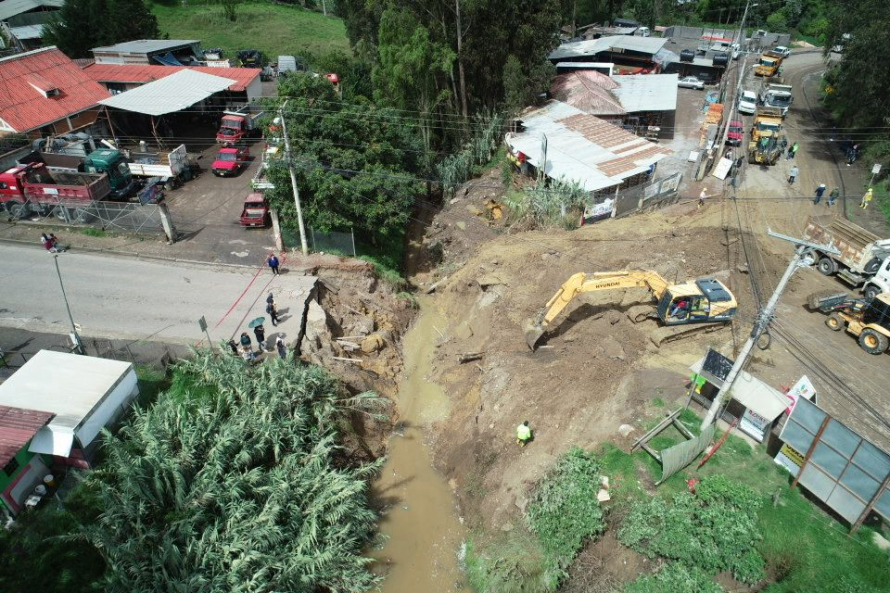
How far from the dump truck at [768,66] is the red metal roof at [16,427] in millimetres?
69146

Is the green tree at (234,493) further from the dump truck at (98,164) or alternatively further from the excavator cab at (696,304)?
the dump truck at (98,164)

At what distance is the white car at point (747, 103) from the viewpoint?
48513 mm

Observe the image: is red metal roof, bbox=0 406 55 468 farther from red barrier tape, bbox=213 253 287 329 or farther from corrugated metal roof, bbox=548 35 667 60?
corrugated metal roof, bbox=548 35 667 60

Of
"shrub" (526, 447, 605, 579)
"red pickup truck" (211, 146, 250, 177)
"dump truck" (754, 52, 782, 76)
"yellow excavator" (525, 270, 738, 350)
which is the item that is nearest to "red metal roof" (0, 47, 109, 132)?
"red pickup truck" (211, 146, 250, 177)

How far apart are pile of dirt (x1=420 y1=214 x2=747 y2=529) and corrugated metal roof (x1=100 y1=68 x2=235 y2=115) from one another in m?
24.9

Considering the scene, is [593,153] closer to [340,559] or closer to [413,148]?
[413,148]

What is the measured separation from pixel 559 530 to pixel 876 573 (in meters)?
8.20

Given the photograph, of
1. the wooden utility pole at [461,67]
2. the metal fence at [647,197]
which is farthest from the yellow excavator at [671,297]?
the wooden utility pole at [461,67]

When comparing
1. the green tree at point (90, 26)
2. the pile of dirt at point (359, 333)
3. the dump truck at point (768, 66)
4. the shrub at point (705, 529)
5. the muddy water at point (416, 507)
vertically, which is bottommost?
the muddy water at point (416, 507)

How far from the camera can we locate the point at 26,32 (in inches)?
2490

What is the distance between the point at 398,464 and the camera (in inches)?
862

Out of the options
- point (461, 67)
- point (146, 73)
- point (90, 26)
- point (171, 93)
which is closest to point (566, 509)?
point (461, 67)

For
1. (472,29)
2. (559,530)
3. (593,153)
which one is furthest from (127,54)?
(559,530)

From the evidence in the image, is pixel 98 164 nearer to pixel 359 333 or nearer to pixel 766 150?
pixel 359 333
